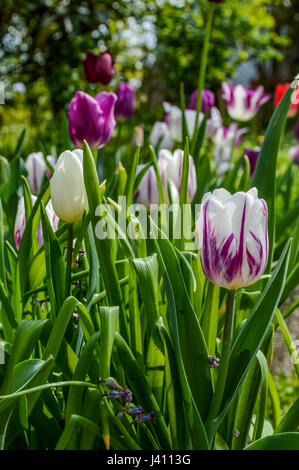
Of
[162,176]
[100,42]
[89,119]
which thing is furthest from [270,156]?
[100,42]

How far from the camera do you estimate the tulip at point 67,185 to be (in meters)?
0.84

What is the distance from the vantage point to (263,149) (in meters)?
1.21

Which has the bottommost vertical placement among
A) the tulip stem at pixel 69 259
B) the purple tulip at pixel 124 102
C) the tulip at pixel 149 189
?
the tulip stem at pixel 69 259

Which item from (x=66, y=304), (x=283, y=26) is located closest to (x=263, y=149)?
(x=66, y=304)

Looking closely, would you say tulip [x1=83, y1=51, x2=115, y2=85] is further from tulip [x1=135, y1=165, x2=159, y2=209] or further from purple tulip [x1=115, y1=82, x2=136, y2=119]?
tulip [x1=135, y1=165, x2=159, y2=209]

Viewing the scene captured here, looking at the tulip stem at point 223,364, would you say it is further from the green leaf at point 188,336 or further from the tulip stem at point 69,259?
the tulip stem at point 69,259

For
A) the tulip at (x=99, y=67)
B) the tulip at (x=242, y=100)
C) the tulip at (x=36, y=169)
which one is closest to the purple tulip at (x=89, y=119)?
the tulip at (x=36, y=169)

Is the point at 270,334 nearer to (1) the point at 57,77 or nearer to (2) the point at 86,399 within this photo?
(2) the point at 86,399

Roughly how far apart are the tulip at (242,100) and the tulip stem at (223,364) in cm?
181

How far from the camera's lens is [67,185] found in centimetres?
84

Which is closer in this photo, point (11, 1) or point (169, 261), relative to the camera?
point (169, 261)

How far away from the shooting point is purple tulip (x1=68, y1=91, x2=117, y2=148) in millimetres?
1356

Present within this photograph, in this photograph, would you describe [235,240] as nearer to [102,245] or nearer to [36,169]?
[102,245]
